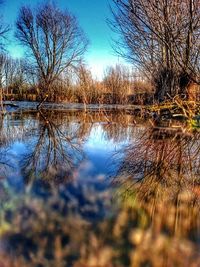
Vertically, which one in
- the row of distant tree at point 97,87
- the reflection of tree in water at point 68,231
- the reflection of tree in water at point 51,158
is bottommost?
the reflection of tree in water at point 68,231

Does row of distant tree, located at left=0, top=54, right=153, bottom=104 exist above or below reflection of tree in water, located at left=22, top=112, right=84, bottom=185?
above

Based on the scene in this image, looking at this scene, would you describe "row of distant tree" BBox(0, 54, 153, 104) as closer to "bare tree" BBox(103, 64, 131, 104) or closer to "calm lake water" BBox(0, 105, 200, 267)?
"bare tree" BBox(103, 64, 131, 104)

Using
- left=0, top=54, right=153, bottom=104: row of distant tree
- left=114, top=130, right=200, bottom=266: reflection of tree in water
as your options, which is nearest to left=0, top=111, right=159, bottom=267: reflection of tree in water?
left=114, top=130, right=200, bottom=266: reflection of tree in water

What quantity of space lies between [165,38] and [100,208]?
5.83 metres

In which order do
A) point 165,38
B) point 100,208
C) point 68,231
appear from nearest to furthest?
point 68,231
point 100,208
point 165,38

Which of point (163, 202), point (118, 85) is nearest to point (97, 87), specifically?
point (118, 85)

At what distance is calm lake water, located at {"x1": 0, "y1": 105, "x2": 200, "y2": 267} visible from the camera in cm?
220

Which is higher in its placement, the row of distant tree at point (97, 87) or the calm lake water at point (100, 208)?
the row of distant tree at point (97, 87)

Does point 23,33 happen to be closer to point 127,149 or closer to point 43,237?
point 127,149

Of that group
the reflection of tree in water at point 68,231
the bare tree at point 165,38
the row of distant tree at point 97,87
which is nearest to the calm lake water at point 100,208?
the reflection of tree in water at point 68,231

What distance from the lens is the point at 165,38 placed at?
7.89 metres

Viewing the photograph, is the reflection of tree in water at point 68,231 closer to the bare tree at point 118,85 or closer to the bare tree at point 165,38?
the bare tree at point 165,38

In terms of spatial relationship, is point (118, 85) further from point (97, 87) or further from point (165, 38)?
point (165, 38)

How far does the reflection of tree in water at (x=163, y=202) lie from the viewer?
2.23m
